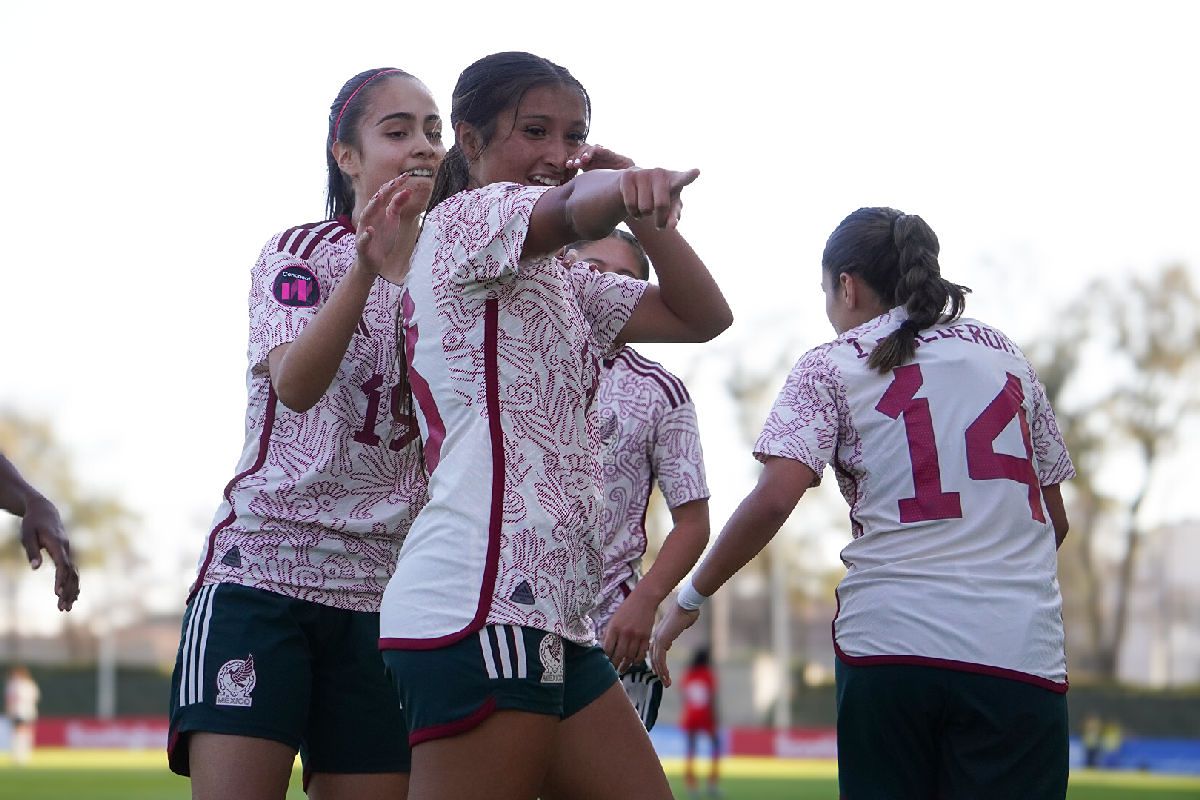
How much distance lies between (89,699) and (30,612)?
27.9 meters

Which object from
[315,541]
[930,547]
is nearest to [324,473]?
[315,541]

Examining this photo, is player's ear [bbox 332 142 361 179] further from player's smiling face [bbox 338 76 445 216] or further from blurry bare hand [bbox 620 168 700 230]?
blurry bare hand [bbox 620 168 700 230]

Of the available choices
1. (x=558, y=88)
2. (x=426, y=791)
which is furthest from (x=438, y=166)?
(x=426, y=791)

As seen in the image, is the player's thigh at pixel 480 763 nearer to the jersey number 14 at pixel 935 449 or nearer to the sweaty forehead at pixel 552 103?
the sweaty forehead at pixel 552 103

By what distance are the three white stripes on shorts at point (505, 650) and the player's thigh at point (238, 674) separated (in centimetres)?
96

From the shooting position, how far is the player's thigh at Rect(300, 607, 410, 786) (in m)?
3.85

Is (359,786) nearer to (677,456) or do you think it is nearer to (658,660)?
(658,660)

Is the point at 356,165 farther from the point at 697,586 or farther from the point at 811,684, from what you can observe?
the point at 811,684

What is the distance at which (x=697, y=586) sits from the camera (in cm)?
435

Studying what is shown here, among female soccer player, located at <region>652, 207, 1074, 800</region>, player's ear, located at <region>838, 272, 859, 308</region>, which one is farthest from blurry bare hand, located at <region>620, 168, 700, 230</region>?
player's ear, located at <region>838, 272, 859, 308</region>

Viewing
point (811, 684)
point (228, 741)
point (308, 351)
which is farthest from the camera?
point (811, 684)

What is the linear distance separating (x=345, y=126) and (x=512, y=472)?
4.64 feet

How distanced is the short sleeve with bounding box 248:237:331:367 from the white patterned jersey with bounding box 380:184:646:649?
44 centimetres

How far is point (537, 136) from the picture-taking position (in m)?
3.28
